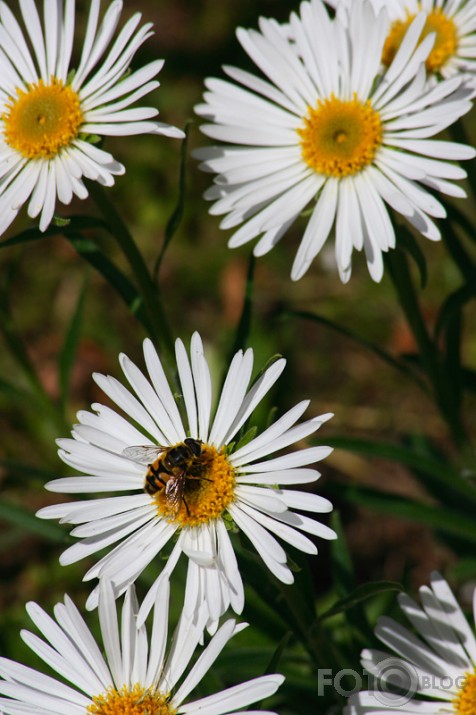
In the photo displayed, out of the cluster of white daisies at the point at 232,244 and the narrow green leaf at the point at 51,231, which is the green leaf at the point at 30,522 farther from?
the narrow green leaf at the point at 51,231

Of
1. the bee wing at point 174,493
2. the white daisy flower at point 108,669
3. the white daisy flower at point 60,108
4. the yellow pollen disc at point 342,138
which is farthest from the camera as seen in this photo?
the yellow pollen disc at point 342,138

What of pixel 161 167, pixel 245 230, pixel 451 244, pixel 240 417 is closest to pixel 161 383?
pixel 240 417

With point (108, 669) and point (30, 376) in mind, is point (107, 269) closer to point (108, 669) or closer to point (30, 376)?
point (30, 376)

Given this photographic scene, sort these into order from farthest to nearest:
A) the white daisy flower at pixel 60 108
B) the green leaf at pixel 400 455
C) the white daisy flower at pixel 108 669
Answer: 1. the green leaf at pixel 400 455
2. the white daisy flower at pixel 60 108
3. the white daisy flower at pixel 108 669

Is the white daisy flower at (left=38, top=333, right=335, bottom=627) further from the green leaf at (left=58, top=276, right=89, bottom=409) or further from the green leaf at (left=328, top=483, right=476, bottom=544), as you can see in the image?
the green leaf at (left=58, top=276, right=89, bottom=409)

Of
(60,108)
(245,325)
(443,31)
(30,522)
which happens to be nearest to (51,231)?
(60,108)

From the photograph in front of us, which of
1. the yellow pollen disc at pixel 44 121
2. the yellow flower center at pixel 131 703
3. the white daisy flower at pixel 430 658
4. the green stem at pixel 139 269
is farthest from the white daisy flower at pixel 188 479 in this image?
the yellow pollen disc at pixel 44 121

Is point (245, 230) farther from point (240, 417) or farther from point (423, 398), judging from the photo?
point (423, 398)
